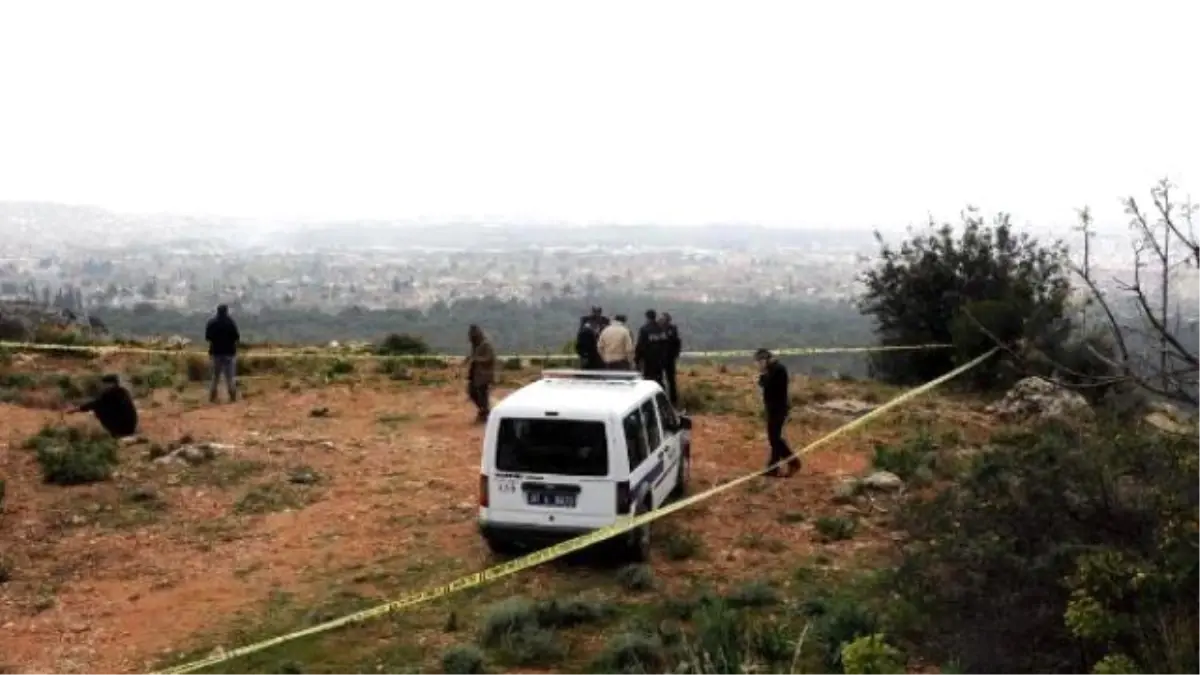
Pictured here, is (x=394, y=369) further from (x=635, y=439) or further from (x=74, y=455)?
(x=635, y=439)

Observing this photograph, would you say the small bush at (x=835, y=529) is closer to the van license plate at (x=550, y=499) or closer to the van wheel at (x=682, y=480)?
the van wheel at (x=682, y=480)

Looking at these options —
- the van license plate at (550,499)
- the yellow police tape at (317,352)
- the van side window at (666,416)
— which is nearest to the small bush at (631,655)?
the van license plate at (550,499)

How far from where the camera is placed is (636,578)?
9992 mm

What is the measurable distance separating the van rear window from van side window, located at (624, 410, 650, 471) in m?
0.30

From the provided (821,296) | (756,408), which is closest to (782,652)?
(756,408)

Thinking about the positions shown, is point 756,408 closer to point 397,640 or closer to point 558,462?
point 558,462

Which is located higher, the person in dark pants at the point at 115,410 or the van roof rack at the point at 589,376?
the van roof rack at the point at 589,376

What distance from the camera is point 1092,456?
770 cm

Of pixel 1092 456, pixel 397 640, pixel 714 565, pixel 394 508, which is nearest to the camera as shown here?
pixel 1092 456

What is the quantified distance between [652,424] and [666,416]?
0.63m

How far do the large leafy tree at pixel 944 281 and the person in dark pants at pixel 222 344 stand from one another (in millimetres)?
13035

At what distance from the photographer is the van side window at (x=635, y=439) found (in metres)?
10.3

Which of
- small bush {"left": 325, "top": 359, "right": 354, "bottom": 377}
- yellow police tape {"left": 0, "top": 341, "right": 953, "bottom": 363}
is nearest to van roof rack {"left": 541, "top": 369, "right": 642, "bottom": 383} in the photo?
yellow police tape {"left": 0, "top": 341, "right": 953, "bottom": 363}

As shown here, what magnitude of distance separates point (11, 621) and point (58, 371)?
14.4 m
